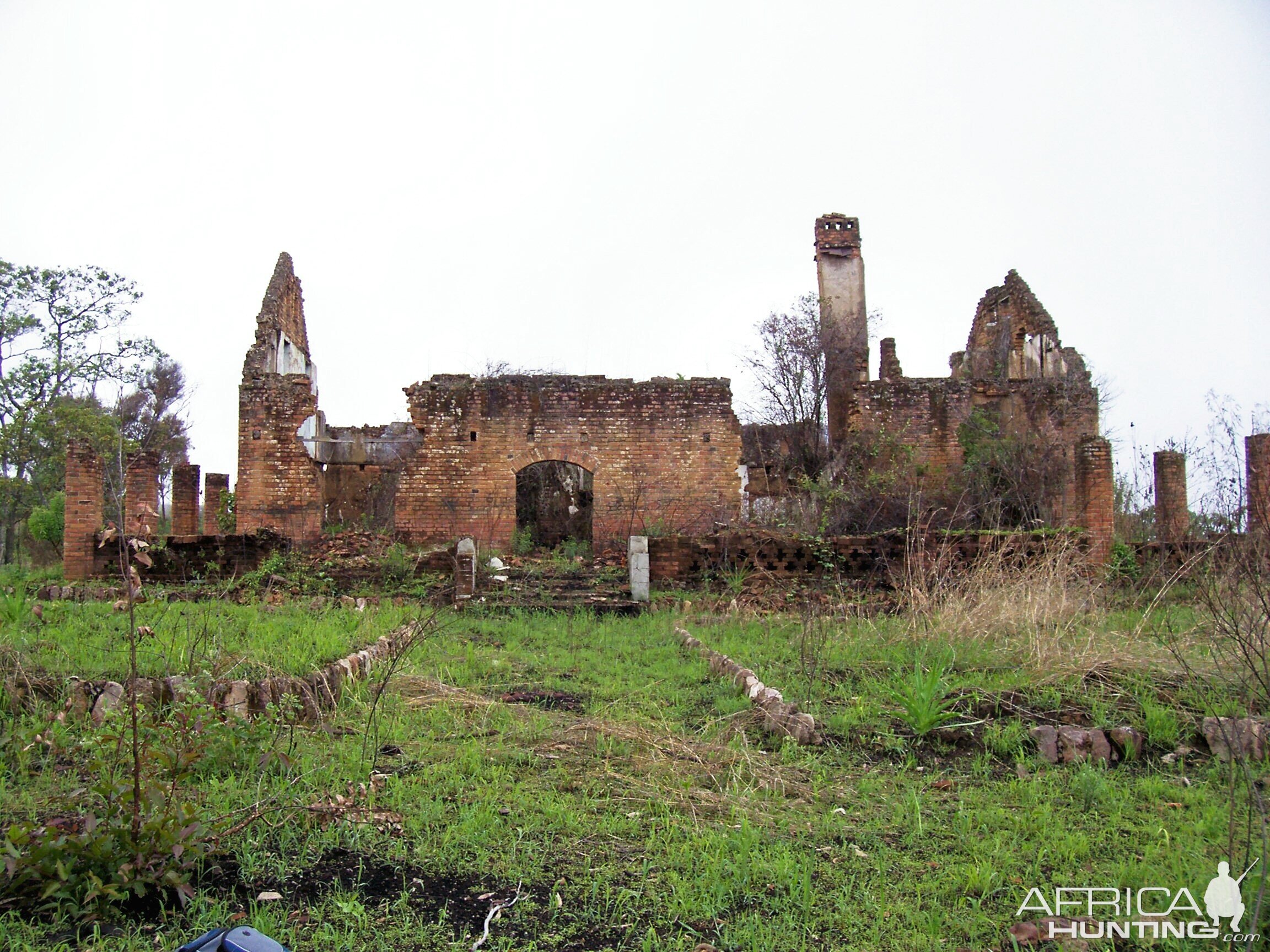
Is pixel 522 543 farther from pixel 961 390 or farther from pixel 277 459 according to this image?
pixel 961 390

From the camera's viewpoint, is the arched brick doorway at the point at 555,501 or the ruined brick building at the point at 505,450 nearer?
the ruined brick building at the point at 505,450

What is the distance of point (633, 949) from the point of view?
2.91m

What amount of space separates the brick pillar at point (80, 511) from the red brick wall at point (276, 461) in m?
2.49

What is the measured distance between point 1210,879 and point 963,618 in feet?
14.3

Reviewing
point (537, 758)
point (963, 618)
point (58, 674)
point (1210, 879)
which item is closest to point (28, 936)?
point (537, 758)

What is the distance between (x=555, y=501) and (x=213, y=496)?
345 inches

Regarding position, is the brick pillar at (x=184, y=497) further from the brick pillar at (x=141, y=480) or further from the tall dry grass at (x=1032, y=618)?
the tall dry grass at (x=1032, y=618)

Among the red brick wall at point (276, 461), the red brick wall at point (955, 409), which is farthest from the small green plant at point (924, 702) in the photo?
the red brick wall at point (276, 461)

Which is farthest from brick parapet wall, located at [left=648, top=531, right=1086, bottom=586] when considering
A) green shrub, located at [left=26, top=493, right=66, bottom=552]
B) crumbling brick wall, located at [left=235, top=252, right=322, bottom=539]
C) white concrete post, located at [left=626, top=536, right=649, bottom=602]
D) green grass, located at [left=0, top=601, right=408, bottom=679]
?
green shrub, located at [left=26, top=493, right=66, bottom=552]

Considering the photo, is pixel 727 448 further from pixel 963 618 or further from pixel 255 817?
pixel 255 817

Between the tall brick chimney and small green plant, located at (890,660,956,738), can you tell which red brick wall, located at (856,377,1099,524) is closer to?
the tall brick chimney

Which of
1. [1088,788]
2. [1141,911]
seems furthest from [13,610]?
[1141,911]

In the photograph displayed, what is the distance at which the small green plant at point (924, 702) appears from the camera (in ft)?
17.3

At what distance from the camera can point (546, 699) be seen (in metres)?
6.47
